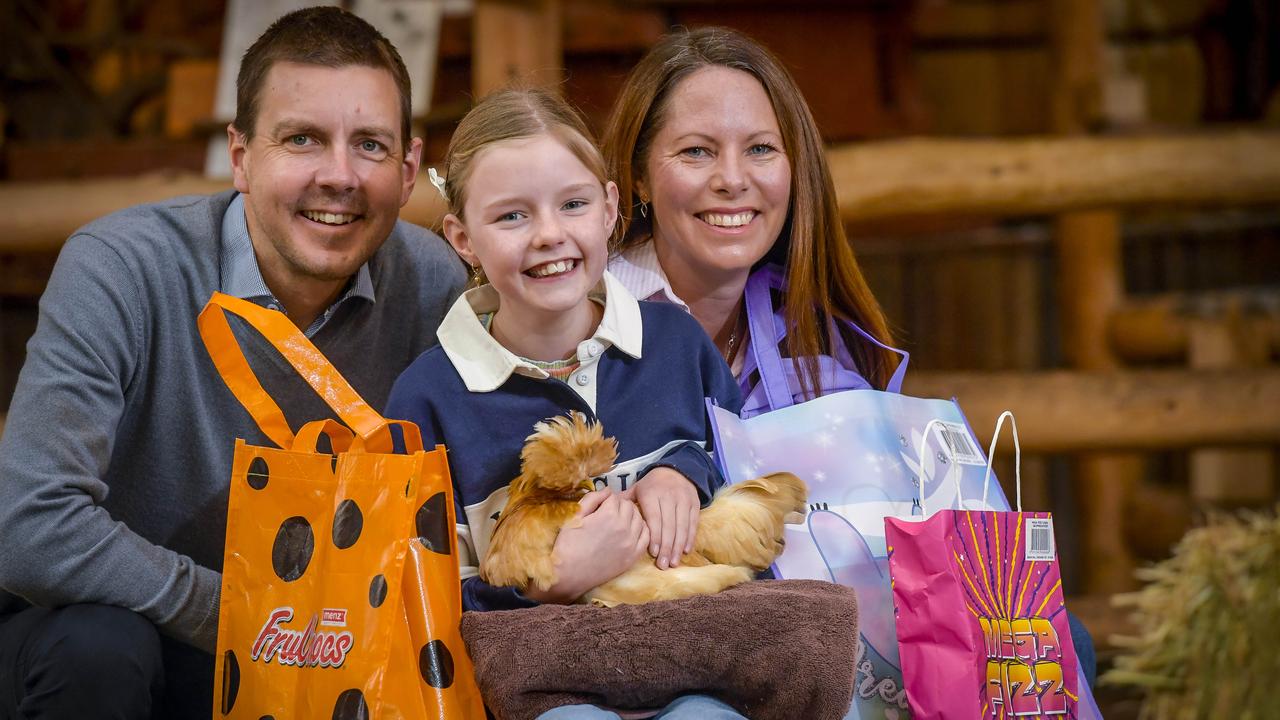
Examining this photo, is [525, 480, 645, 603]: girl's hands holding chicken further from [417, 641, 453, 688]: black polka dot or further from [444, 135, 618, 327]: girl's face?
[444, 135, 618, 327]: girl's face

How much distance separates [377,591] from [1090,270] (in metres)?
4.02

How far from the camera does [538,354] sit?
2137mm

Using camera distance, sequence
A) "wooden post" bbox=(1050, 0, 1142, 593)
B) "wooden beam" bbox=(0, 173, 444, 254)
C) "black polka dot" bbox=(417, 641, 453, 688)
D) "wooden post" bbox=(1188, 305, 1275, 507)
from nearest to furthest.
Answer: "black polka dot" bbox=(417, 641, 453, 688) < "wooden beam" bbox=(0, 173, 444, 254) < "wooden post" bbox=(1050, 0, 1142, 593) < "wooden post" bbox=(1188, 305, 1275, 507)

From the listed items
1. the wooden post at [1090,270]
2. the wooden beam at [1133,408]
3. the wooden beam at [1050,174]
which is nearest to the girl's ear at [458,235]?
the wooden beam at [1050,174]

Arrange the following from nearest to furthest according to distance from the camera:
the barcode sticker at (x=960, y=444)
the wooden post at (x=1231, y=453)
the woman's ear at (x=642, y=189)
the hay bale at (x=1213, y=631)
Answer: the hay bale at (x=1213, y=631), the barcode sticker at (x=960, y=444), the woman's ear at (x=642, y=189), the wooden post at (x=1231, y=453)

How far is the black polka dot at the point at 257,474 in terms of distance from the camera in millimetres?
1993

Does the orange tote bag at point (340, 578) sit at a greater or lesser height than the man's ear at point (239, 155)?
lesser

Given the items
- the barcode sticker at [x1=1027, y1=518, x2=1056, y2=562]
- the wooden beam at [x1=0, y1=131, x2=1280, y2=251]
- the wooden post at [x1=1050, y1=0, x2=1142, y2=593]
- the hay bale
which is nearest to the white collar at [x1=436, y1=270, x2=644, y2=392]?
the barcode sticker at [x1=1027, y1=518, x2=1056, y2=562]

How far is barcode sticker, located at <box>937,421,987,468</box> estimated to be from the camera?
2248mm

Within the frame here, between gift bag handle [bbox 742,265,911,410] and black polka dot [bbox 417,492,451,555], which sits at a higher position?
gift bag handle [bbox 742,265,911,410]

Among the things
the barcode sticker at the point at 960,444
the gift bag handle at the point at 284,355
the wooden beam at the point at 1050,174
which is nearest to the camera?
the gift bag handle at the point at 284,355

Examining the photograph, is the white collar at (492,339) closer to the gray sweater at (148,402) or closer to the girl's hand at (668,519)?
the girl's hand at (668,519)

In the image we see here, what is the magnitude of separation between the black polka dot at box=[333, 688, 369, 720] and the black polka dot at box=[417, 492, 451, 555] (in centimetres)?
23

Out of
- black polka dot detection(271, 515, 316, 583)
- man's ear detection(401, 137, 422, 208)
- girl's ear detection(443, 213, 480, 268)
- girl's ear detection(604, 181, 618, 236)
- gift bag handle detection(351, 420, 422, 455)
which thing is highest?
man's ear detection(401, 137, 422, 208)
